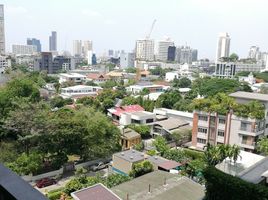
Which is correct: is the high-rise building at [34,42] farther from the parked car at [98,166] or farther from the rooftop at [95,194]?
the rooftop at [95,194]

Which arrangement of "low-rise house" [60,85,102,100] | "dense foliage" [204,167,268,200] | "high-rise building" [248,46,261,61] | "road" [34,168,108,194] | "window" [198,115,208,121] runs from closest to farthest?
"dense foliage" [204,167,268,200], "road" [34,168,108,194], "window" [198,115,208,121], "low-rise house" [60,85,102,100], "high-rise building" [248,46,261,61]

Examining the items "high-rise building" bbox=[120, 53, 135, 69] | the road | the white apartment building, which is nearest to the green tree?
the road

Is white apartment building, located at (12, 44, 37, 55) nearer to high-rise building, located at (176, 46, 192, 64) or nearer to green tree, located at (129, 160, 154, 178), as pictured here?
high-rise building, located at (176, 46, 192, 64)

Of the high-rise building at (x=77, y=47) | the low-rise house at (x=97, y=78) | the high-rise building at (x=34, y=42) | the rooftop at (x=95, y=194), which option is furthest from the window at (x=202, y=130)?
the high-rise building at (x=34, y=42)

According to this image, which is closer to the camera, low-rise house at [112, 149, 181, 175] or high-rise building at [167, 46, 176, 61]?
low-rise house at [112, 149, 181, 175]

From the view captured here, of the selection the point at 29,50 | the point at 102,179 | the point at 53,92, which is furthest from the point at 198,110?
the point at 29,50

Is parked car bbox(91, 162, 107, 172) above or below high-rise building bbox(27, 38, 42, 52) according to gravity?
below

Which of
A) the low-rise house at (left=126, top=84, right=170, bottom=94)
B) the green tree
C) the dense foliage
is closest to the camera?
the dense foliage
